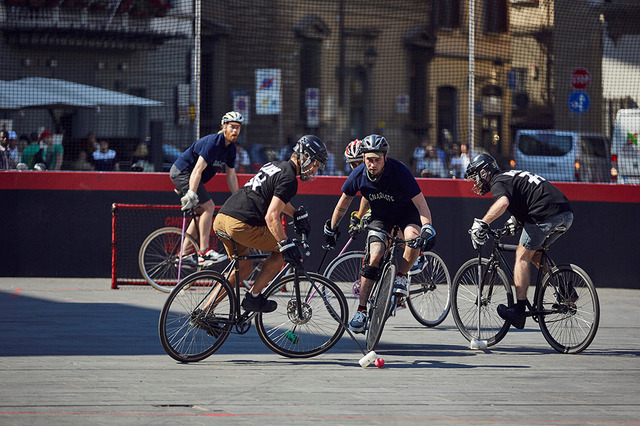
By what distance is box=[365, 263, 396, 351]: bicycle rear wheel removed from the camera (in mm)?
7840

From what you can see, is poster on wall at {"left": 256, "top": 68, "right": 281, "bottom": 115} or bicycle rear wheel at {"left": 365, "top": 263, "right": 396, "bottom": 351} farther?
poster on wall at {"left": 256, "top": 68, "right": 281, "bottom": 115}

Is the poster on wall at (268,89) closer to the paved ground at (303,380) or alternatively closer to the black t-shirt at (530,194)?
the paved ground at (303,380)

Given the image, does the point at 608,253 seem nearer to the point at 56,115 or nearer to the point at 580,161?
the point at 580,161

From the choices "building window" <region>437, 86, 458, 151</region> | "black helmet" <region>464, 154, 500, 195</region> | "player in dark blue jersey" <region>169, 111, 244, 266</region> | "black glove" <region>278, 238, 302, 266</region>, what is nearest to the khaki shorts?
"black glove" <region>278, 238, 302, 266</region>

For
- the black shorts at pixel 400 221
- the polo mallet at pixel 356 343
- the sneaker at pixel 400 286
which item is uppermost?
the black shorts at pixel 400 221

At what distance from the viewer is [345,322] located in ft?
26.2

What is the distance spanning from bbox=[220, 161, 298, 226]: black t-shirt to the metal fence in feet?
19.5

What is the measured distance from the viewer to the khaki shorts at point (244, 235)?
7887 mm

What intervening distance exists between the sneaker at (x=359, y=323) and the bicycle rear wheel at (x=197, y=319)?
42.2 inches

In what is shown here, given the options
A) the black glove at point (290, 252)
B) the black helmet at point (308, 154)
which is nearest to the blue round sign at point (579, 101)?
the black helmet at point (308, 154)

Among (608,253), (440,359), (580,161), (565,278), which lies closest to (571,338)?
(565,278)

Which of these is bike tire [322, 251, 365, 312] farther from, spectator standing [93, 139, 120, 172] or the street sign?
the street sign

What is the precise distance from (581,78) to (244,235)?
386 inches

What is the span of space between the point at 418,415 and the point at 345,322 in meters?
1.91
